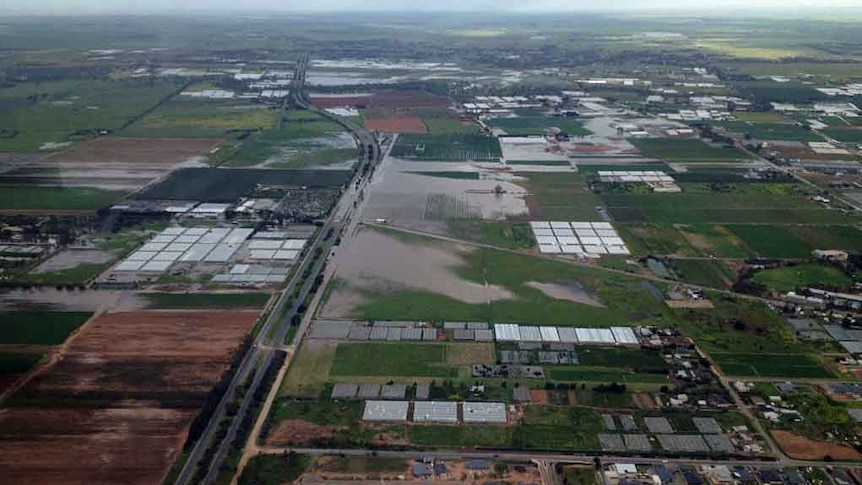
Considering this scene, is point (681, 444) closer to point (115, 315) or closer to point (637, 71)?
point (115, 315)

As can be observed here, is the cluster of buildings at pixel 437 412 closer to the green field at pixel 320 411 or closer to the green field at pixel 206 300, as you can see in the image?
the green field at pixel 320 411

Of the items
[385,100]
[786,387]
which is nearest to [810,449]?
[786,387]

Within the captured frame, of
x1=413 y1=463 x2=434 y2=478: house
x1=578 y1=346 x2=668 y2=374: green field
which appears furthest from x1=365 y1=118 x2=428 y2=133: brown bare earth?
x1=413 y1=463 x2=434 y2=478: house

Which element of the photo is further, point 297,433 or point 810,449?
point 297,433

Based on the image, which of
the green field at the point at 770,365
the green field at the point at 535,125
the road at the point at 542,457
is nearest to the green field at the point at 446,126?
the green field at the point at 535,125

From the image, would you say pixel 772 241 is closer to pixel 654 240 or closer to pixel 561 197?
pixel 654 240

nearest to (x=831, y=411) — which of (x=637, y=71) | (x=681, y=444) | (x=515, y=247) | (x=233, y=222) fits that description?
(x=681, y=444)
